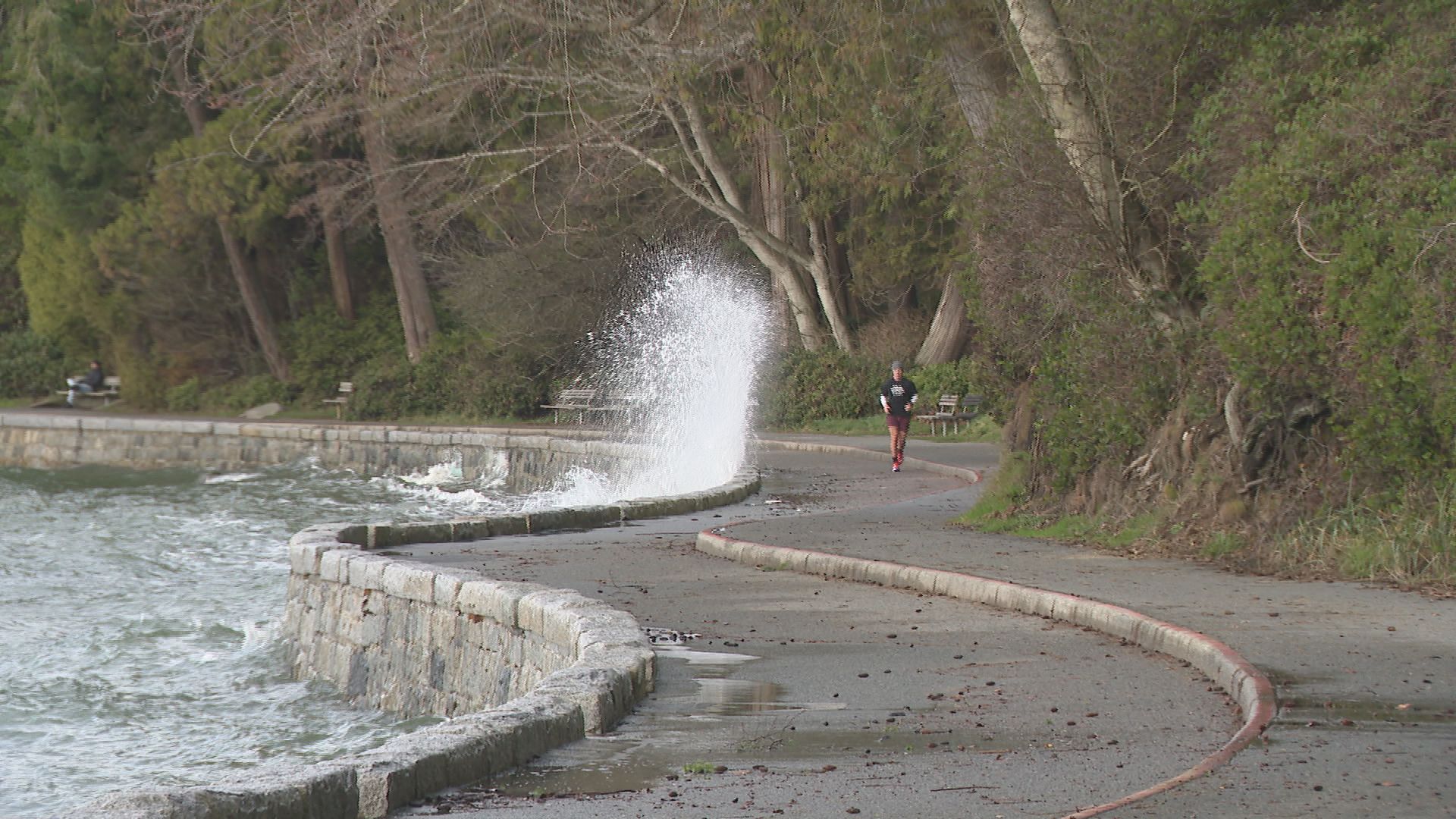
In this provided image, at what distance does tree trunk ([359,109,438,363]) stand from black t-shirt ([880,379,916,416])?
1765cm

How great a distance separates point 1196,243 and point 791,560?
13.9 feet

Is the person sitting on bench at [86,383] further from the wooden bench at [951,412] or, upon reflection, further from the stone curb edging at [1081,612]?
the stone curb edging at [1081,612]

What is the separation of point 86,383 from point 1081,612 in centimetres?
3930

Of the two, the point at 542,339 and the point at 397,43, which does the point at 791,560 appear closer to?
the point at 397,43

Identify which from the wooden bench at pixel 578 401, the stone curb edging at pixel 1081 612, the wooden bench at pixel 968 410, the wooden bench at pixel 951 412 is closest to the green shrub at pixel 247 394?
the wooden bench at pixel 578 401

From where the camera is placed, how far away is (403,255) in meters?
39.5

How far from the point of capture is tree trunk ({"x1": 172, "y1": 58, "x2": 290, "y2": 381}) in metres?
40.6

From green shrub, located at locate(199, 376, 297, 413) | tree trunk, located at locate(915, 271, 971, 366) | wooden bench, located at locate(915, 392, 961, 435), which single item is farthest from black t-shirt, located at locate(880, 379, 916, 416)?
green shrub, located at locate(199, 376, 297, 413)

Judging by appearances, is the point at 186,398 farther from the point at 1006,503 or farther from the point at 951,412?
the point at 1006,503

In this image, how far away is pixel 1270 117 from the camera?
12.5 metres

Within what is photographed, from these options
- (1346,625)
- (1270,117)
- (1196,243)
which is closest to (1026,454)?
(1196,243)

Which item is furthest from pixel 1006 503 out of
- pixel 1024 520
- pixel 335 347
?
pixel 335 347

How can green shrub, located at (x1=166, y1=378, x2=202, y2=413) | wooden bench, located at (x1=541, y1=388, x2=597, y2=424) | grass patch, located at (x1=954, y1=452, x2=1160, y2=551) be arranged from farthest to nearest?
green shrub, located at (x1=166, y1=378, x2=202, y2=413), wooden bench, located at (x1=541, y1=388, x2=597, y2=424), grass patch, located at (x1=954, y1=452, x2=1160, y2=551)

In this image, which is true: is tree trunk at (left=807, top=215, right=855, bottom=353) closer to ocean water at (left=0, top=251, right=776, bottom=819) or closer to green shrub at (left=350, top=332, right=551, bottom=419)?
ocean water at (left=0, top=251, right=776, bottom=819)
